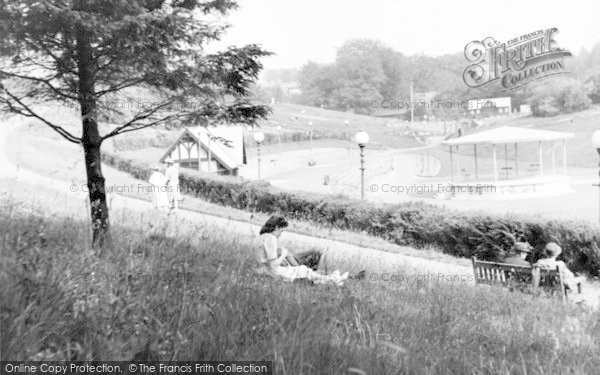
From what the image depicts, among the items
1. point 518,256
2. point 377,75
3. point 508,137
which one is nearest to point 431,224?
point 518,256

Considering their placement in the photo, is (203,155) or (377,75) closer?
(203,155)

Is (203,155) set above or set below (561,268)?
above

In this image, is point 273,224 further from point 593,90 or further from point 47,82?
point 593,90

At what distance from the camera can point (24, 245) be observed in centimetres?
344

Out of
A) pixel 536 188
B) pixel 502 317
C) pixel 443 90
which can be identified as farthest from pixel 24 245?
pixel 443 90

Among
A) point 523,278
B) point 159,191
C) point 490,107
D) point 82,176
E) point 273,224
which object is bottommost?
point 523,278

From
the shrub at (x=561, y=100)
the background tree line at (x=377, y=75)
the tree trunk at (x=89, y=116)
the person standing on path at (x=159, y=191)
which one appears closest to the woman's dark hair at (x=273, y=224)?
the tree trunk at (x=89, y=116)

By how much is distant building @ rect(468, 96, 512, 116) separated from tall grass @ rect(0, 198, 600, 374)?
268 ft

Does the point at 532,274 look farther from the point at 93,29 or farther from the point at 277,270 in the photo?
the point at 93,29

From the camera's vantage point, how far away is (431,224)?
13.5 m

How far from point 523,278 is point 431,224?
6.56 metres

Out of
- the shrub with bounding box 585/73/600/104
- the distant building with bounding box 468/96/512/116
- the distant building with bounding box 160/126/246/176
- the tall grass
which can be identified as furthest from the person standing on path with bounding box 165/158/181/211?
the distant building with bounding box 468/96/512/116

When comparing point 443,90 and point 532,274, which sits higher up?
point 443,90

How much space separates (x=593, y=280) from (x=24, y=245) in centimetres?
974
